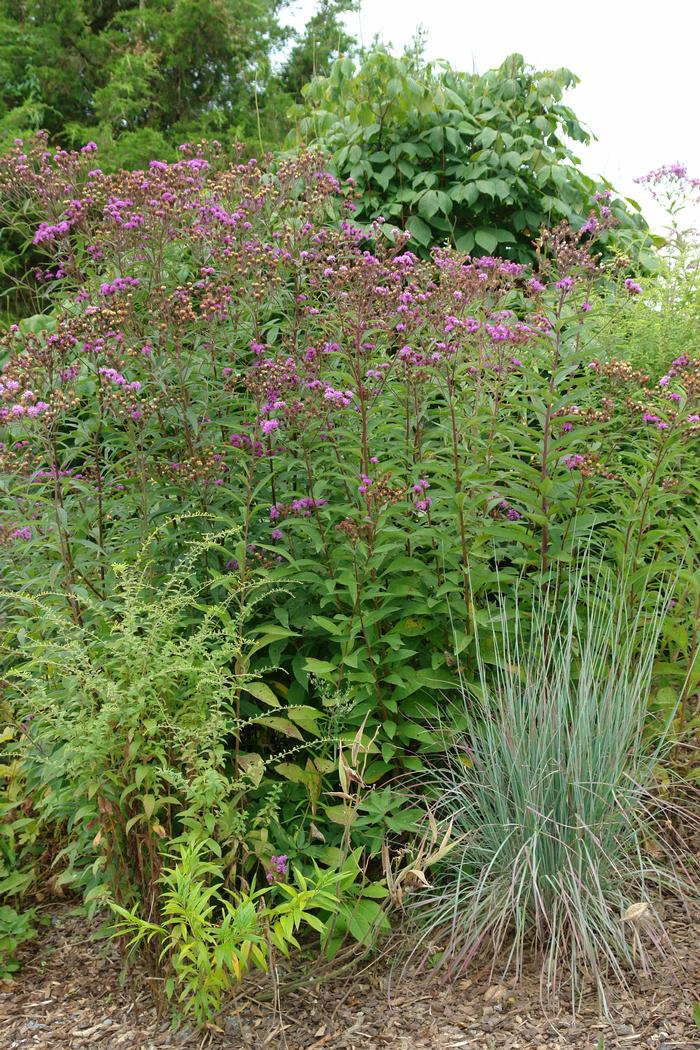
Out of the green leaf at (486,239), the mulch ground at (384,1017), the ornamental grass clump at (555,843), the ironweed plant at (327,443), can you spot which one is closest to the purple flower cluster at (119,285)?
the ironweed plant at (327,443)

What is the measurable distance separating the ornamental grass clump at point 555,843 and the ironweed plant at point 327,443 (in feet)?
0.94

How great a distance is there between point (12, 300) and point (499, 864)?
978 centimetres

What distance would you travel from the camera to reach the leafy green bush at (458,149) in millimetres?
6785

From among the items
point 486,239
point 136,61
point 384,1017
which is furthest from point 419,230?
point 136,61

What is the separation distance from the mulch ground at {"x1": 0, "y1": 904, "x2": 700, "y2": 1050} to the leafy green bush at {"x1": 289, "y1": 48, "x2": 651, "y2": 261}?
16.1ft

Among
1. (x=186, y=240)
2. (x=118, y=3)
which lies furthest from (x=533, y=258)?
(x=118, y=3)

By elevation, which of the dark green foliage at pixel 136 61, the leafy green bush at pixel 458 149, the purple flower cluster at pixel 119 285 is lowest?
the purple flower cluster at pixel 119 285

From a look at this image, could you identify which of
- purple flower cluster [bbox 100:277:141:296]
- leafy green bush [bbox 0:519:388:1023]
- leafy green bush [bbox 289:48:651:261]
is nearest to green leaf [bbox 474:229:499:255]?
leafy green bush [bbox 289:48:651:261]

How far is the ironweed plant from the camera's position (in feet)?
11.1

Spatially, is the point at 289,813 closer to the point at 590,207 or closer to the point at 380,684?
the point at 380,684

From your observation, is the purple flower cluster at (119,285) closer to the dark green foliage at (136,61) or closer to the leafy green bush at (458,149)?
the leafy green bush at (458,149)

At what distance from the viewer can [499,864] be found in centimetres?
314

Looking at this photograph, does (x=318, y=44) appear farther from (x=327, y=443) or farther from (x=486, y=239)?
(x=327, y=443)

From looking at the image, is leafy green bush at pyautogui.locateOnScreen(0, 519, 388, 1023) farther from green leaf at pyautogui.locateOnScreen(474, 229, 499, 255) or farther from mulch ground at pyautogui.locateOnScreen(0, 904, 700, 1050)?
green leaf at pyautogui.locateOnScreen(474, 229, 499, 255)
